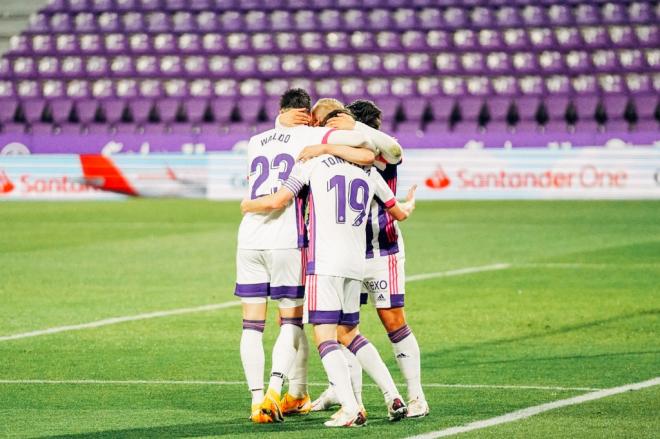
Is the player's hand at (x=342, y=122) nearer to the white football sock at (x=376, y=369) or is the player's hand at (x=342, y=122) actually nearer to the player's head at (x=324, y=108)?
the player's head at (x=324, y=108)

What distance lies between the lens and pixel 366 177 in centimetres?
791

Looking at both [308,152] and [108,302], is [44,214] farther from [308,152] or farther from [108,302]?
[308,152]

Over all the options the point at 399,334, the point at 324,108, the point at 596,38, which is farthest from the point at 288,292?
the point at 596,38

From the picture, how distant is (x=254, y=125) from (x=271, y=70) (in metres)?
2.00

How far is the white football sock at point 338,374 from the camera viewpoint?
25.5 feet

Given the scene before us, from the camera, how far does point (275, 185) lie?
8219mm

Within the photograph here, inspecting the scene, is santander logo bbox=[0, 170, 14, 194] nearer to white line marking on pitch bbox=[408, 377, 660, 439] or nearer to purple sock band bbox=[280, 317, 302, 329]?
white line marking on pitch bbox=[408, 377, 660, 439]

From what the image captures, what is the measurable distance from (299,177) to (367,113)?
0.68 m

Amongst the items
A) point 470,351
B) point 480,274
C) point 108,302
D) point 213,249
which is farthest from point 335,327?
point 213,249

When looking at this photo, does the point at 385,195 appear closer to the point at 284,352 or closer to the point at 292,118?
the point at 292,118

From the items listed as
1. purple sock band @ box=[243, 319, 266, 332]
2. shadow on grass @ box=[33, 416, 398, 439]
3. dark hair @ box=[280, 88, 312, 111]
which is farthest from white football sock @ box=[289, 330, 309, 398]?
dark hair @ box=[280, 88, 312, 111]

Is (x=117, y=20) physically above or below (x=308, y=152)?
above

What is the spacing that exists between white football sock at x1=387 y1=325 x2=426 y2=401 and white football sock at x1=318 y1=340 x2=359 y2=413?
55cm

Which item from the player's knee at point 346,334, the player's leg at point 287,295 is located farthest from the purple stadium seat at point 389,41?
the player's knee at point 346,334
